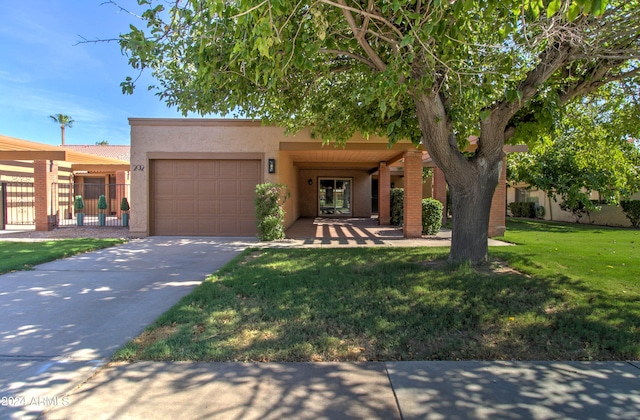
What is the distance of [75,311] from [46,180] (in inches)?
513

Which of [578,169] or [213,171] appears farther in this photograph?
[578,169]

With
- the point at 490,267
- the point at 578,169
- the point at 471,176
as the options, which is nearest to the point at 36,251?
the point at 471,176

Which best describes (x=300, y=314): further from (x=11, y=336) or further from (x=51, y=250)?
(x=51, y=250)

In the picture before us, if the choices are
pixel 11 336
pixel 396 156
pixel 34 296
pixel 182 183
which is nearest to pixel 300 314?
pixel 11 336

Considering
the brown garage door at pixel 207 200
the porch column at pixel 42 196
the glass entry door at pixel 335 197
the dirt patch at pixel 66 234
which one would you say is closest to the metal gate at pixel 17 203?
the porch column at pixel 42 196

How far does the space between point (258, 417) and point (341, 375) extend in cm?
88

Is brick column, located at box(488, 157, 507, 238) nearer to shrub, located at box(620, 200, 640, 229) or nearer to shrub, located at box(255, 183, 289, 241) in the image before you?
shrub, located at box(255, 183, 289, 241)

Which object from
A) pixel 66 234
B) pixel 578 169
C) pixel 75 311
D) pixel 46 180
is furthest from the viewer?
pixel 578 169

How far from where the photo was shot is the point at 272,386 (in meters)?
3.18

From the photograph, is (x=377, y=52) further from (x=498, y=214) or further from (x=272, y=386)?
(x=498, y=214)

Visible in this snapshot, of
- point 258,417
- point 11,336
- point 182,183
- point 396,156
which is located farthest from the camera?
point 396,156

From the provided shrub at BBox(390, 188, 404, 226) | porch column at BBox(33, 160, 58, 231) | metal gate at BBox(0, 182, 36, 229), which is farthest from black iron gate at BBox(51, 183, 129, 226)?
shrub at BBox(390, 188, 404, 226)

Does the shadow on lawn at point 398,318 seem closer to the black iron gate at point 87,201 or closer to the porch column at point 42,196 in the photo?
the porch column at point 42,196

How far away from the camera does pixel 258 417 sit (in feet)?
9.10
